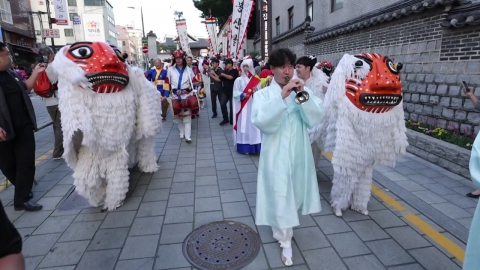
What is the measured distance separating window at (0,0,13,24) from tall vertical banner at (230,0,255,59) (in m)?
21.5

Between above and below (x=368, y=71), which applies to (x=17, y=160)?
below

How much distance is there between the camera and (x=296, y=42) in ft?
44.0

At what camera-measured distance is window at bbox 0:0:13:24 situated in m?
21.5

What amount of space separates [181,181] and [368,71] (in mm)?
2909

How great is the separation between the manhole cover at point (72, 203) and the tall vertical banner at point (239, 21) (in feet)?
24.4

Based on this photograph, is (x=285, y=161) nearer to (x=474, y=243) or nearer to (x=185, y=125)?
(x=474, y=243)

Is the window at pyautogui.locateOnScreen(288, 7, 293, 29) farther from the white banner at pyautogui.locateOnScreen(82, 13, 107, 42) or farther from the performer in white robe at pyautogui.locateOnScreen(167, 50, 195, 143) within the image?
the white banner at pyautogui.locateOnScreen(82, 13, 107, 42)

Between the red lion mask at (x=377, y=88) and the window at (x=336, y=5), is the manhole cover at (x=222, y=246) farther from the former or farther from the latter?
the window at (x=336, y=5)

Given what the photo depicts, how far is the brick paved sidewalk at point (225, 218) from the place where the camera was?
8.39 feet

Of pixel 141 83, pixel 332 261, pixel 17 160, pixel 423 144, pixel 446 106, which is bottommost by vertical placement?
pixel 332 261

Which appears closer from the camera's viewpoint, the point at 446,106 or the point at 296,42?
the point at 446,106

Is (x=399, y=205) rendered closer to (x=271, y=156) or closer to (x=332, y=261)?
(x=332, y=261)

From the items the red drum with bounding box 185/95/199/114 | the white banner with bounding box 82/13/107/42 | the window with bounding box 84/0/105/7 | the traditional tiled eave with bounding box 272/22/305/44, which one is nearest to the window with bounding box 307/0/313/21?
the traditional tiled eave with bounding box 272/22/305/44

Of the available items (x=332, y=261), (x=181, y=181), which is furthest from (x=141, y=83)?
(x=332, y=261)
